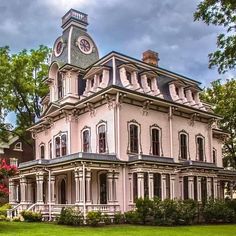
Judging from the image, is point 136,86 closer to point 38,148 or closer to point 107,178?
point 107,178

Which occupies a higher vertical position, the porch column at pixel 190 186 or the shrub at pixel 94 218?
the porch column at pixel 190 186

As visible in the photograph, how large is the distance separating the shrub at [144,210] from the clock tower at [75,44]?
37.5ft

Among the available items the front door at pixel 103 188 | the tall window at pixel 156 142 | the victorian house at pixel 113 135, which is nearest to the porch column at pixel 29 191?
the victorian house at pixel 113 135

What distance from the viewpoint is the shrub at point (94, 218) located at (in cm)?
2080

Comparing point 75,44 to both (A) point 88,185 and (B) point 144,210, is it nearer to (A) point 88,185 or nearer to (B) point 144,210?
(A) point 88,185

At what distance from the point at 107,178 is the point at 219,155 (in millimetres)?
14843

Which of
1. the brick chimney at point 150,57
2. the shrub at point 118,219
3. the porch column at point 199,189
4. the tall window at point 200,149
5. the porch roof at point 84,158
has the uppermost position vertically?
the brick chimney at point 150,57

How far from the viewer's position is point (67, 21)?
30.1m

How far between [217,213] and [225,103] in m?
18.2

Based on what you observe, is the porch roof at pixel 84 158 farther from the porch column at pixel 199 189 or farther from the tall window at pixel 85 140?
the porch column at pixel 199 189

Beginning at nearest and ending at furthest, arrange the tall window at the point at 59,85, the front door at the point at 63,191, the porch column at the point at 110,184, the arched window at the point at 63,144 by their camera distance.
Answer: the porch column at the point at 110,184 < the front door at the point at 63,191 < the arched window at the point at 63,144 < the tall window at the point at 59,85

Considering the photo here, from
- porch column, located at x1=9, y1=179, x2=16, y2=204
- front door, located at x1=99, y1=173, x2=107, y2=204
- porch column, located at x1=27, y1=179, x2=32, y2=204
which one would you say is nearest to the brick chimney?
front door, located at x1=99, y1=173, x2=107, y2=204

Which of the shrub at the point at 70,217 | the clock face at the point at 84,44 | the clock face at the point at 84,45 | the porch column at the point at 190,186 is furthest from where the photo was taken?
the clock face at the point at 84,45

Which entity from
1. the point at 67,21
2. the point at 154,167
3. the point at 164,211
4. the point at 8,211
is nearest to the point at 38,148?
the point at 8,211
